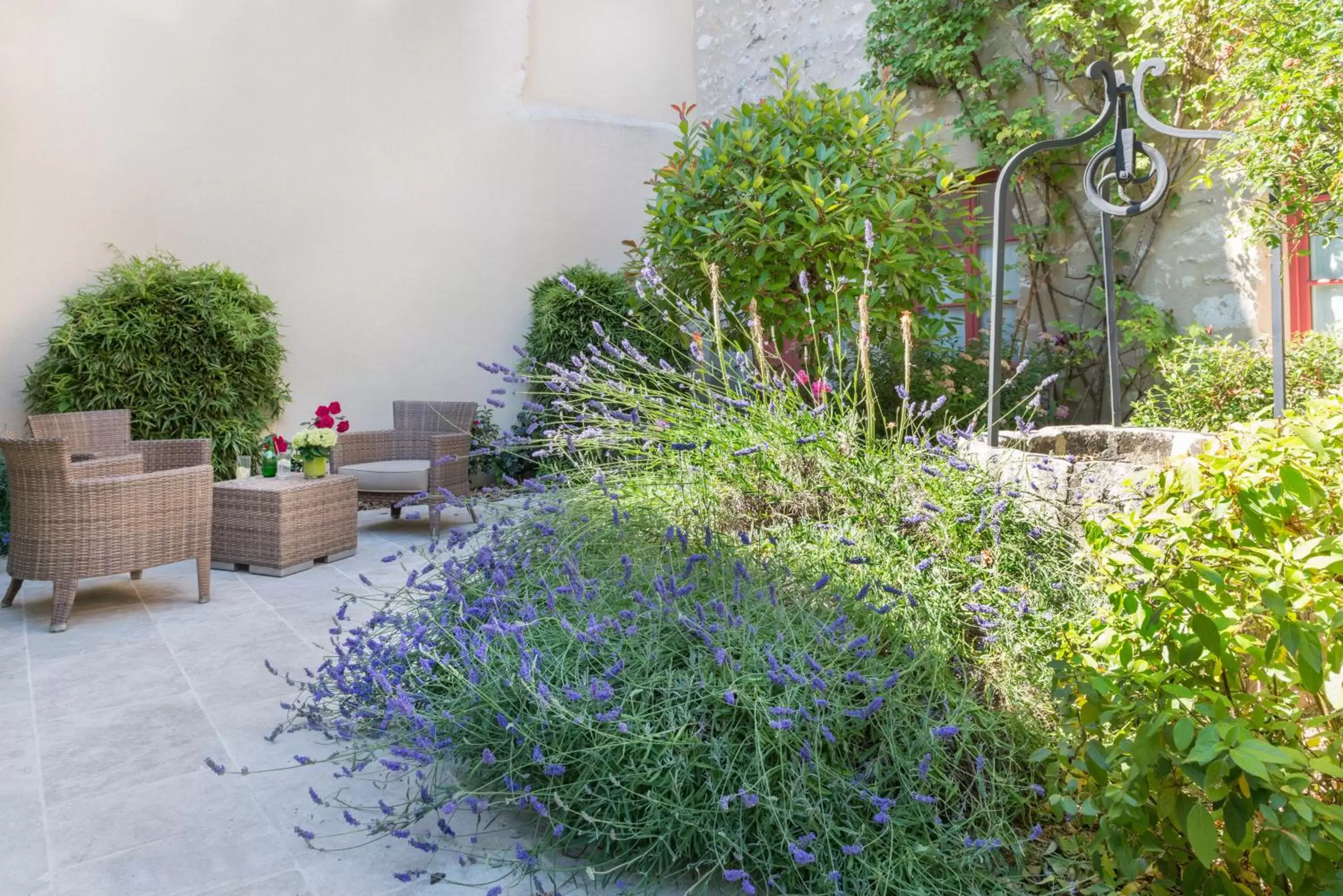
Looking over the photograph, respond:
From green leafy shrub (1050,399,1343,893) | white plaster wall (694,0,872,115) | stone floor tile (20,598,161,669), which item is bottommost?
stone floor tile (20,598,161,669)

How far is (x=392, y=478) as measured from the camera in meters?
5.44

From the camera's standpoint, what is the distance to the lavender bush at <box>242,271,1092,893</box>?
166cm

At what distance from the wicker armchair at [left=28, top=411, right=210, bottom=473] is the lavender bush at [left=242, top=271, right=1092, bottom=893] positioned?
251 centimetres

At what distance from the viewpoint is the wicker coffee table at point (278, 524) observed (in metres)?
4.54

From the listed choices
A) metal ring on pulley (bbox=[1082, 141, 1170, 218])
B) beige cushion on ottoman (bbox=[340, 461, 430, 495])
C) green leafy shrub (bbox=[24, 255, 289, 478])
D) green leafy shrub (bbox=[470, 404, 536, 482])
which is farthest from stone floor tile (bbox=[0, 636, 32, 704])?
metal ring on pulley (bbox=[1082, 141, 1170, 218])

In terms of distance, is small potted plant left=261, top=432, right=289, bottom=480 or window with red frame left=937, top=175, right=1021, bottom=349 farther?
window with red frame left=937, top=175, right=1021, bottom=349

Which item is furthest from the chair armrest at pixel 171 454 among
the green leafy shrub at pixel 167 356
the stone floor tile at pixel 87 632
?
the stone floor tile at pixel 87 632

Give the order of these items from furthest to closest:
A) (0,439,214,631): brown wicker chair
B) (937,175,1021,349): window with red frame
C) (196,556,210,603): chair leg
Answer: (937,175,1021,349): window with red frame, (196,556,210,603): chair leg, (0,439,214,631): brown wicker chair

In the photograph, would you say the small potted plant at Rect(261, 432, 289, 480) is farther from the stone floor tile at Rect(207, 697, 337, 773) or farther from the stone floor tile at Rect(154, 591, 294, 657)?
the stone floor tile at Rect(207, 697, 337, 773)

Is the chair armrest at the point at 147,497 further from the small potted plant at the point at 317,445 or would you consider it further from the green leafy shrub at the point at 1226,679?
the green leafy shrub at the point at 1226,679

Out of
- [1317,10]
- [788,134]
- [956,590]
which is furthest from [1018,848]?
[788,134]

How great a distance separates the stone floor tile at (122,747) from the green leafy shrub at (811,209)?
3.33m

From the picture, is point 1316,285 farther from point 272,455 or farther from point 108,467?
point 108,467

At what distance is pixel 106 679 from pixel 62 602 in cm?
81
